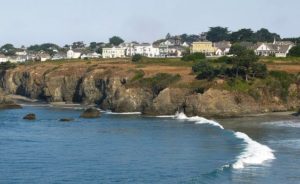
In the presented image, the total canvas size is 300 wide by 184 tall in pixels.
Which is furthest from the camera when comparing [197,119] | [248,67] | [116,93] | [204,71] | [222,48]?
[222,48]

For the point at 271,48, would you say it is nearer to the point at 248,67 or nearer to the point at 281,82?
the point at 248,67

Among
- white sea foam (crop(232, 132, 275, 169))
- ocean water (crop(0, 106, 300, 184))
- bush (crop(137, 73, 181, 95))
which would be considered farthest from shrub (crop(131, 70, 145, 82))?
white sea foam (crop(232, 132, 275, 169))

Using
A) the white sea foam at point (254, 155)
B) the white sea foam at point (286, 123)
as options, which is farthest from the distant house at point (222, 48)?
the white sea foam at point (254, 155)

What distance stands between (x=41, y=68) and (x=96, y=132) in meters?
69.5

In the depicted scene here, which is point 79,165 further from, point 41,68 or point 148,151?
point 41,68

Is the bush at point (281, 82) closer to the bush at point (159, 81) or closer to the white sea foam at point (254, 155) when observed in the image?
the bush at point (159, 81)

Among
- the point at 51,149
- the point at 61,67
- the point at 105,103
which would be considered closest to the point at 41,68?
the point at 61,67

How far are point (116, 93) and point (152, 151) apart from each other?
1683 inches

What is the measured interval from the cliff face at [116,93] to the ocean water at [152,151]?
4349 mm

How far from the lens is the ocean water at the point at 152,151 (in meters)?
43.6

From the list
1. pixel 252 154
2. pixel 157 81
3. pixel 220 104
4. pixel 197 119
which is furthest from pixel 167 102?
pixel 252 154

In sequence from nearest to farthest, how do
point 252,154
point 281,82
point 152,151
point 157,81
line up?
1. point 252,154
2. point 152,151
3. point 281,82
4. point 157,81

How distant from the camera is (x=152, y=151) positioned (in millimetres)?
54781

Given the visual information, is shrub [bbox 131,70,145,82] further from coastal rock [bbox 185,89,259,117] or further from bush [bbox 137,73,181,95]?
coastal rock [bbox 185,89,259,117]
